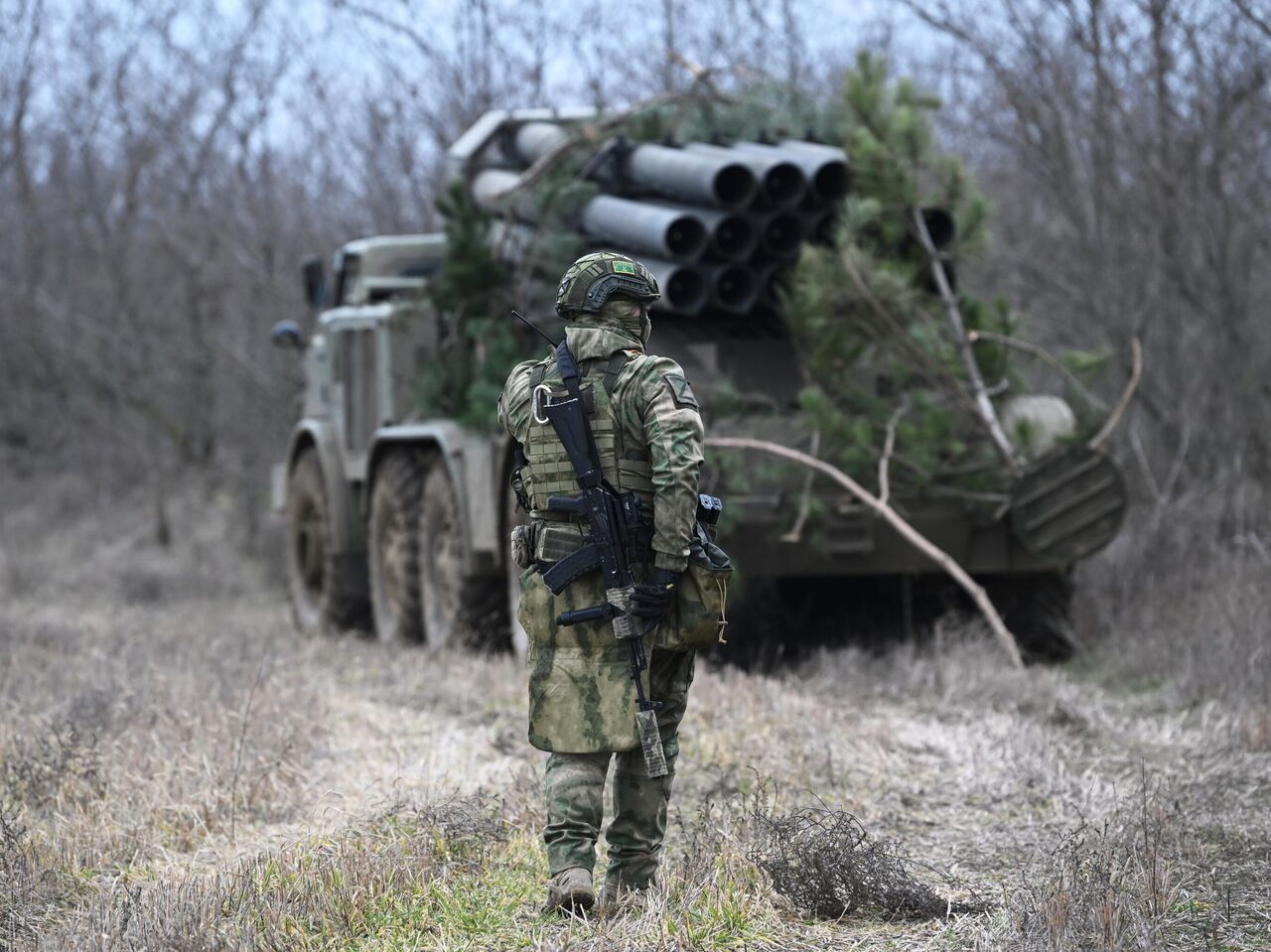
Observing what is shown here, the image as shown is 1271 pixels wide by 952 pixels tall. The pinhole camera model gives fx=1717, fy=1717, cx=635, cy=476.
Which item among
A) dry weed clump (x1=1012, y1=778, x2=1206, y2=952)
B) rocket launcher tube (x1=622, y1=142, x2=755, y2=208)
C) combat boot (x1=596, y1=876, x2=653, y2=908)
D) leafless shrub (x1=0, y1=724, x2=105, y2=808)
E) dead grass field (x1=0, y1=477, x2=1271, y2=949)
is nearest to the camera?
dry weed clump (x1=1012, y1=778, x2=1206, y2=952)

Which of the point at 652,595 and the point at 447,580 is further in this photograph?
the point at 447,580

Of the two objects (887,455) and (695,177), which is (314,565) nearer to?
(695,177)

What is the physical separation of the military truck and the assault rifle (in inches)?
131

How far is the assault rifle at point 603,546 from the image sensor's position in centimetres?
412

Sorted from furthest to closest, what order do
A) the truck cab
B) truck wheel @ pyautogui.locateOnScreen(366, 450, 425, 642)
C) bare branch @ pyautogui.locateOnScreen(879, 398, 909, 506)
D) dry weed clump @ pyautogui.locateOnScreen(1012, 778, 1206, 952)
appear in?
1. truck wheel @ pyautogui.locateOnScreen(366, 450, 425, 642)
2. the truck cab
3. bare branch @ pyautogui.locateOnScreen(879, 398, 909, 506)
4. dry weed clump @ pyautogui.locateOnScreen(1012, 778, 1206, 952)

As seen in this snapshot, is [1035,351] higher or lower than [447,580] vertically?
higher

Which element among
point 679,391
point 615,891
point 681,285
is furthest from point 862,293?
point 615,891

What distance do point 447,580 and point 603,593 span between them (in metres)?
4.94

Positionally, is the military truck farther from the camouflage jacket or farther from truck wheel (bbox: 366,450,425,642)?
the camouflage jacket

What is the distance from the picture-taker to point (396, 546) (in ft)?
31.7

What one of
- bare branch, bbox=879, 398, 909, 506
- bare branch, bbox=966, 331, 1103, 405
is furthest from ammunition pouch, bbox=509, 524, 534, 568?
bare branch, bbox=966, 331, 1103, 405

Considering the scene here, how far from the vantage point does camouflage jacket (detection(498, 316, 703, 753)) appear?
13.4ft

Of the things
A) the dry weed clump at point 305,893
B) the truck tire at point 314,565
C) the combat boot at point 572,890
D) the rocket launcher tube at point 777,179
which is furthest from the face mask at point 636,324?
the truck tire at point 314,565

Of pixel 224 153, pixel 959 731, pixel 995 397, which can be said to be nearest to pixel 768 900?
pixel 959 731
